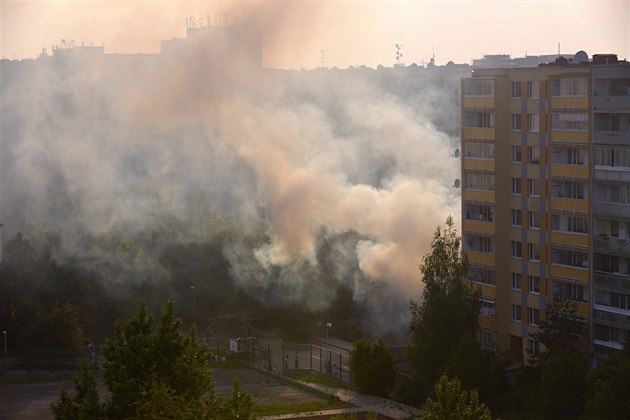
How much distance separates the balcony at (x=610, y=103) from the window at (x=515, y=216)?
436cm

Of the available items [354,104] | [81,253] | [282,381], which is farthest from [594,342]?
[354,104]

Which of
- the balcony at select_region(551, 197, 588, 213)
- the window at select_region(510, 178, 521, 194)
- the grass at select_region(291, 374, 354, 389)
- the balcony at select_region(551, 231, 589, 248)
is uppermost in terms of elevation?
the window at select_region(510, 178, 521, 194)

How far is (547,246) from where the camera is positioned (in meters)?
39.8

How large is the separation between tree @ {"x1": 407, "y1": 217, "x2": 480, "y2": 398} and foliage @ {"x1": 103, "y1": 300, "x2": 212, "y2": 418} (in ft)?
46.7

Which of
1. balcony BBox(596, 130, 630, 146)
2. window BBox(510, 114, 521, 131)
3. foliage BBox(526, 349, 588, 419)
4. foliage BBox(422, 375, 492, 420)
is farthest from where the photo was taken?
window BBox(510, 114, 521, 131)

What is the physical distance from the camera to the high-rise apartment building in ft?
124

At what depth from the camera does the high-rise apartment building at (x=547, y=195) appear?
37.8m

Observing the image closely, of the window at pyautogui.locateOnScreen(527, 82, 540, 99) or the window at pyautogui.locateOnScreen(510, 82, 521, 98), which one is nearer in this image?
the window at pyautogui.locateOnScreen(527, 82, 540, 99)

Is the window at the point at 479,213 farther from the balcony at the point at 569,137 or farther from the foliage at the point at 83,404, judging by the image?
the foliage at the point at 83,404

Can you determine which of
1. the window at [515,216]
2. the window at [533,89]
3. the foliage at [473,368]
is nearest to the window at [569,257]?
the window at [515,216]

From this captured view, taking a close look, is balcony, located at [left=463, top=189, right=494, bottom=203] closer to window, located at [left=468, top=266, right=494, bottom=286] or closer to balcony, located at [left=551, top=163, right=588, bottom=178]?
window, located at [left=468, top=266, right=494, bottom=286]

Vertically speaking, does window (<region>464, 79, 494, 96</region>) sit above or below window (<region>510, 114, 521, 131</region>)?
above

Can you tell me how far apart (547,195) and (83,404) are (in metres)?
20.5

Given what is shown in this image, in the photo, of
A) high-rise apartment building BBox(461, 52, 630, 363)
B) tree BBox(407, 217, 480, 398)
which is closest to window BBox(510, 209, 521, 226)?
high-rise apartment building BBox(461, 52, 630, 363)
